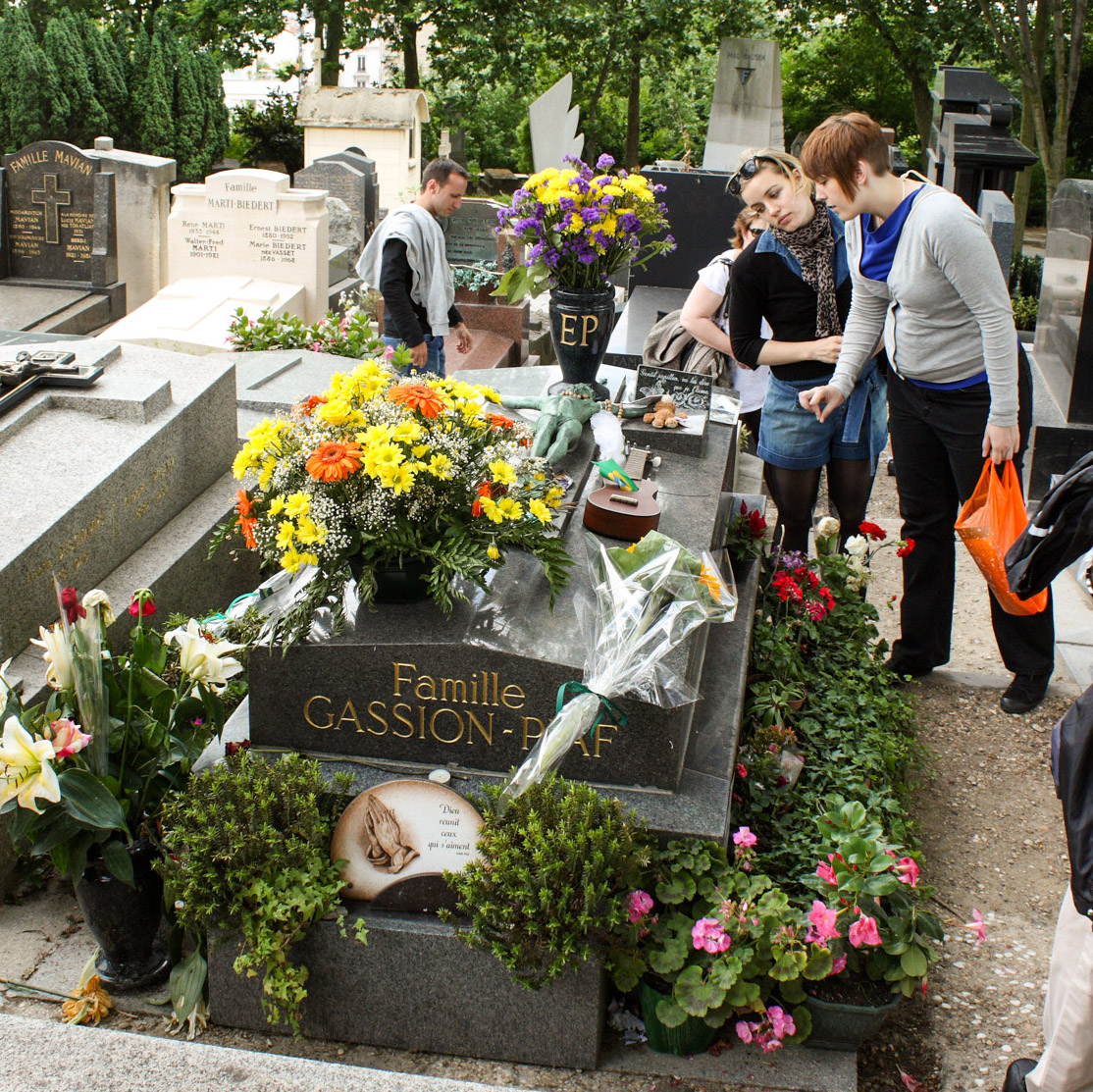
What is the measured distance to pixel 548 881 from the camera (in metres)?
2.38

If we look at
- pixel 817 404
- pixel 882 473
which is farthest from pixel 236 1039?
pixel 882 473

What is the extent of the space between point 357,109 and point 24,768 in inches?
684

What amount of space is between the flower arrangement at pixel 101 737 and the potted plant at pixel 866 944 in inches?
60.4

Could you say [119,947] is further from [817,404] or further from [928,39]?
[928,39]

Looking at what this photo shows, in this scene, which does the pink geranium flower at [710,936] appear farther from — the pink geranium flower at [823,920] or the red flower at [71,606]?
the red flower at [71,606]

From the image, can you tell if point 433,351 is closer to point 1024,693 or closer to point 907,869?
point 1024,693

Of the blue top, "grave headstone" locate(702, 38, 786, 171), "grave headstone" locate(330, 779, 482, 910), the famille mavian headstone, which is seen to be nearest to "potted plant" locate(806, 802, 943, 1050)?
"grave headstone" locate(330, 779, 482, 910)

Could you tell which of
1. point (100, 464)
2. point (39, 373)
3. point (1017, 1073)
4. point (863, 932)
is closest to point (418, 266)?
point (39, 373)

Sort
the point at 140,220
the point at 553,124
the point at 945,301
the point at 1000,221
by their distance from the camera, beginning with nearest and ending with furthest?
the point at 945,301 → the point at 1000,221 → the point at 140,220 → the point at 553,124

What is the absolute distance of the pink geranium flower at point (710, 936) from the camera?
239 cm

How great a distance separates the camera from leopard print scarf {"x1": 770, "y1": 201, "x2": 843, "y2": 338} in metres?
3.95

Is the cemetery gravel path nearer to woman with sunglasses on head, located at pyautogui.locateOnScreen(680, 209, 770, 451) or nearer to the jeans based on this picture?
woman with sunglasses on head, located at pyautogui.locateOnScreen(680, 209, 770, 451)

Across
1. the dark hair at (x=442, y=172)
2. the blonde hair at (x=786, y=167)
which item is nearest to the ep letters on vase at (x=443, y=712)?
the blonde hair at (x=786, y=167)

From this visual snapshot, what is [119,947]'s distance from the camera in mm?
2688
